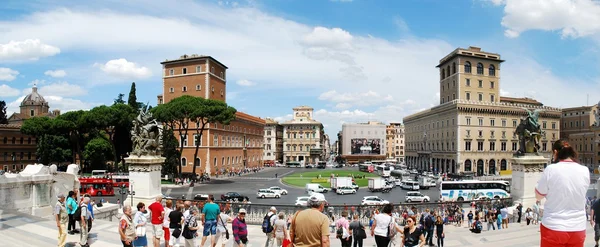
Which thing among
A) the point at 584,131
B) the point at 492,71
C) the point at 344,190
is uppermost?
the point at 492,71

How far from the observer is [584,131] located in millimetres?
77500

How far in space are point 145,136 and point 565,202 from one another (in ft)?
49.2

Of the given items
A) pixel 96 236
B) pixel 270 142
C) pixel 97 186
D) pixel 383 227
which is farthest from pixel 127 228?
pixel 270 142

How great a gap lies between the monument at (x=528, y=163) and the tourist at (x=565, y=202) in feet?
53.9

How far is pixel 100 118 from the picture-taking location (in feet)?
163

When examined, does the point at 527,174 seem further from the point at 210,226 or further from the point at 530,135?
the point at 210,226

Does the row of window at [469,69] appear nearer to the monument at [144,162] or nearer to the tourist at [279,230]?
the monument at [144,162]

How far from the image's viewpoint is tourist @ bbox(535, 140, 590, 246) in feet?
12.7

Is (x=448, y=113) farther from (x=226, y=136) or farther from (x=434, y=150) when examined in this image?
(x=226, y=136)

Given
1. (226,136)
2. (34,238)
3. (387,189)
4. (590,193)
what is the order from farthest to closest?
(226,136) < (387,189) < (590,193) < (34,238)

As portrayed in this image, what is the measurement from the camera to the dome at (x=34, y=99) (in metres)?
102

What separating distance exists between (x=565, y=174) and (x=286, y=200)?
3105 centimetres

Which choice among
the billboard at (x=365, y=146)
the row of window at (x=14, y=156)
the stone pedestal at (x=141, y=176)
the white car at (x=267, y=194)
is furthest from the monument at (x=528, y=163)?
the billboard at (x=365, y=146)

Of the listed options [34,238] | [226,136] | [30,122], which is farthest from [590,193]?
[30,122]
